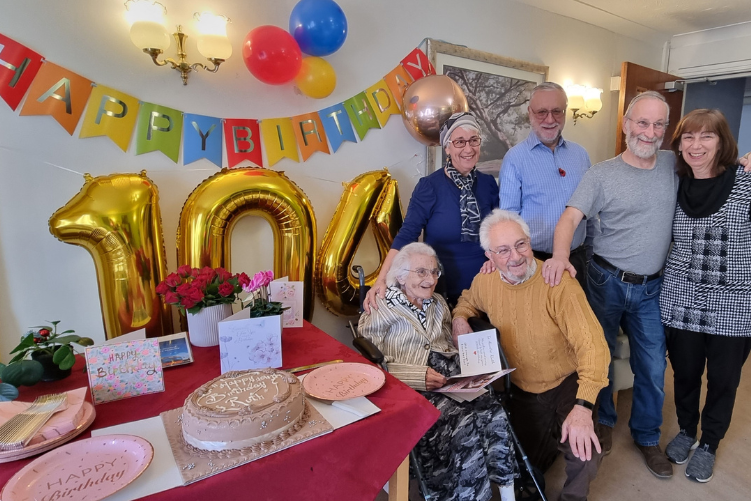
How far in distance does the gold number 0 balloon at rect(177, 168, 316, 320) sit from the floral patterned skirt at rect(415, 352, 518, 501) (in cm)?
95

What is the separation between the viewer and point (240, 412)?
102 centimetres

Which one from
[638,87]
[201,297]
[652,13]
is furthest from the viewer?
[638,87]

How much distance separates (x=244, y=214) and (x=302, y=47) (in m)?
0.86

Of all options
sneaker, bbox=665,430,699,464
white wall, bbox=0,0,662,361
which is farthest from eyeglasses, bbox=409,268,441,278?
sneaker, bbox=665,430,699,464

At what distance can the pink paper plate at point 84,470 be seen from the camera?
861mm

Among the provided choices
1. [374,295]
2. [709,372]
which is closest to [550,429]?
[709,372]

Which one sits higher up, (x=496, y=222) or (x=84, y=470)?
(x=496, y=222)

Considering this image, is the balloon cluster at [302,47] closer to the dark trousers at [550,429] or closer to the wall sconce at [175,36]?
the wall sconce at [175,36]

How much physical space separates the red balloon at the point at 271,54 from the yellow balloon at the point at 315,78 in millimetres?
123

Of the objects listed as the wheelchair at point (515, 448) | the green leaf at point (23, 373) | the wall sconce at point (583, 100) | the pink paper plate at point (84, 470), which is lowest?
the wheelchair at point (515, 448)

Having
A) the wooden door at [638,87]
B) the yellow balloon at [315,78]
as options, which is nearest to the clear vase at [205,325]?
the yellow balloon at [315,78]

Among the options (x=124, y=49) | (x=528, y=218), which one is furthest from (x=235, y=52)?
(x=528, y=218)

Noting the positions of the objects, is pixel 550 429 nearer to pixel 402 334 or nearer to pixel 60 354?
pixel 402 334

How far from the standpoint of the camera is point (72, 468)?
36.5 inches
